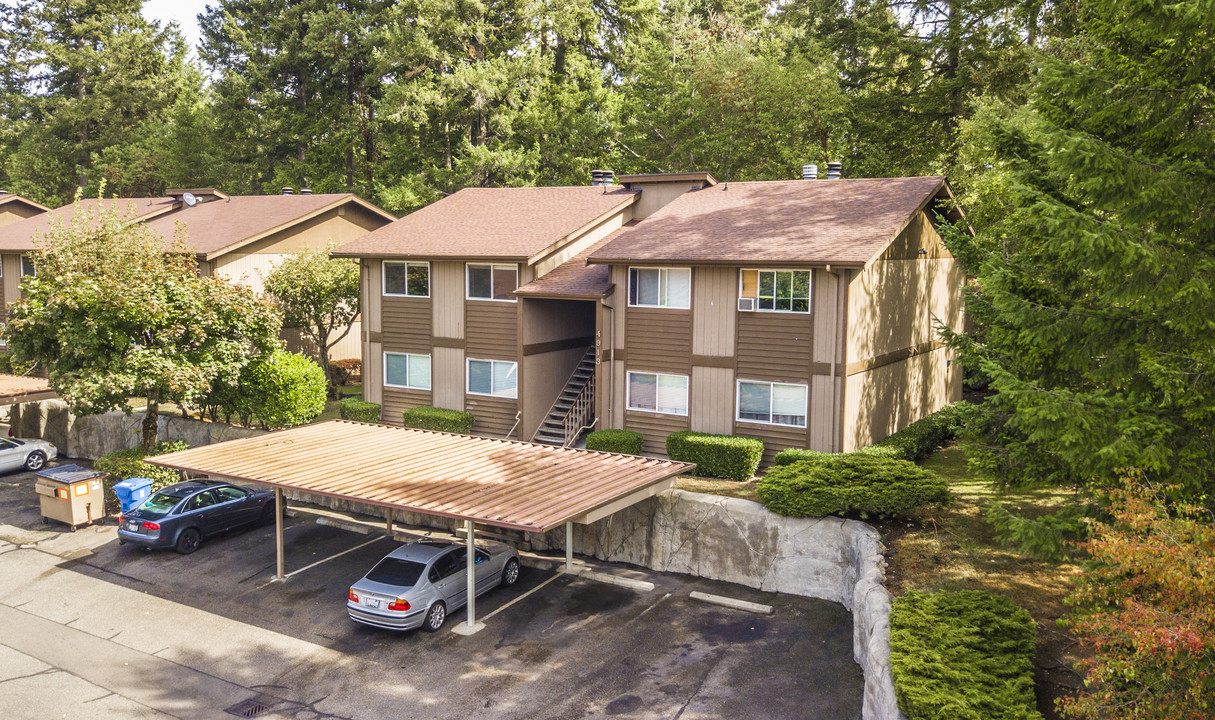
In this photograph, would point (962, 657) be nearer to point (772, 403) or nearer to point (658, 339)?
point (772, 403)

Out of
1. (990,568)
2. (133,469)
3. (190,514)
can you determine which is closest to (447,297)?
(190,514)

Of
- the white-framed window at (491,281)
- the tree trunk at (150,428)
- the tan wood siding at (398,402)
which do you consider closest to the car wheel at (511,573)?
the white-framed window at (491,281)

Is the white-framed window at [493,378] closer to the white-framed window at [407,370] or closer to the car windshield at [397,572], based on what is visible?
the white-framed window at [407,370]

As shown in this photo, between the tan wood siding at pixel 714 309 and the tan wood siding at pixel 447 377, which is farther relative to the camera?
the tan wood siding at pixel 447 377

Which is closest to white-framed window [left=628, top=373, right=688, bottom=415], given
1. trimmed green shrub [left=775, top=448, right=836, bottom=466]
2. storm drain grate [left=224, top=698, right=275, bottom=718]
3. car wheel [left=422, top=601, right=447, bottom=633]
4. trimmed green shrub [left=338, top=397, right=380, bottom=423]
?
trimmed green shrub [left=775, top=448, right=836, bottom=466]

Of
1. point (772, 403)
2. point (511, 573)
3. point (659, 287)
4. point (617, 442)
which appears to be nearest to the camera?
point (511, 573)

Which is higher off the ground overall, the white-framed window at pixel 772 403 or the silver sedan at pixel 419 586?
the white-framed window at pixel 772 403
